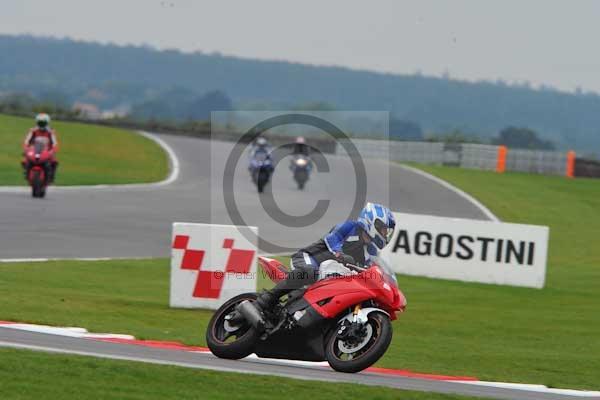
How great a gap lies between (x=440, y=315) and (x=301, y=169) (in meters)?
22.2

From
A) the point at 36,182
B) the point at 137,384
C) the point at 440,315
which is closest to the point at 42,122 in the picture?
the point at 36,182

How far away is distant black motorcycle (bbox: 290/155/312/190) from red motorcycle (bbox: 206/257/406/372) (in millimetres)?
27452

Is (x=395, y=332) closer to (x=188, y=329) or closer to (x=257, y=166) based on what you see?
(x=188, y=329)

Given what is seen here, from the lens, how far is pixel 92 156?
152 ft

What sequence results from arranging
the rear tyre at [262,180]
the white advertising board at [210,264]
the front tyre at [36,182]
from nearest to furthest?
the white advertising board at [210,264] → the front tyre at [36,182] → the rear tyre at [262,180]

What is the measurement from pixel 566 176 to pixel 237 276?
37348 millimetres

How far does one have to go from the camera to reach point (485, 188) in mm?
41812

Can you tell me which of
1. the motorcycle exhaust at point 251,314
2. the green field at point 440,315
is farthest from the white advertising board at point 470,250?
the motorcycle exhaust at point 251,314

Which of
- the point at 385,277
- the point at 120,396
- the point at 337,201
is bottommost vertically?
the point at 120,396

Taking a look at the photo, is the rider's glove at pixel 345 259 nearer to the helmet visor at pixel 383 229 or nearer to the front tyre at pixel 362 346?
the helmet visor at pixel 383 229

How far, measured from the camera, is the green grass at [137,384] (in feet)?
25.7

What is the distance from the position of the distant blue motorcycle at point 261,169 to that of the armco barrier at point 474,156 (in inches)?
713

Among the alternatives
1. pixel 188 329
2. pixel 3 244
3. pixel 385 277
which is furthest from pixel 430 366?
pixel 3 244

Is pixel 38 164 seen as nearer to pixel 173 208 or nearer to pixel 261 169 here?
pixel 173 208
